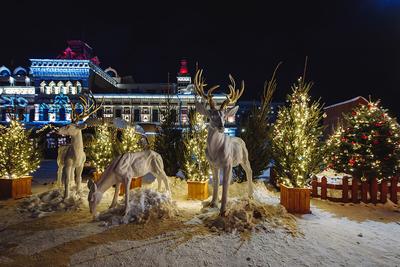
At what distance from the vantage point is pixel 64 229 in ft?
17.9

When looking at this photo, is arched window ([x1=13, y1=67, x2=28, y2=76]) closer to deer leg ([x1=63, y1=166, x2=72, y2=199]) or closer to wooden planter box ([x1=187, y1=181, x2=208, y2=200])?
deer leg ([x1=63, y1=166, x2=72, y2=199])

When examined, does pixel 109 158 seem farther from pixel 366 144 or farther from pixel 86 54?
pixel 86 54

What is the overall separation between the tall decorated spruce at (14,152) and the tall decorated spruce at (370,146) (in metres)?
10.4

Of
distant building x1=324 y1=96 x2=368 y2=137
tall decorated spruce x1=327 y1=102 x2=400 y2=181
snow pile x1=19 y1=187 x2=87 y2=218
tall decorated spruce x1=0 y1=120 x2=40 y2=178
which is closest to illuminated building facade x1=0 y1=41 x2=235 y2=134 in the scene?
distant building x1=324 y1=96 x2=368 y2=137

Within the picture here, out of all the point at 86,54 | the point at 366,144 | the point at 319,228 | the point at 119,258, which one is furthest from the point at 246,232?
the point at 86,54

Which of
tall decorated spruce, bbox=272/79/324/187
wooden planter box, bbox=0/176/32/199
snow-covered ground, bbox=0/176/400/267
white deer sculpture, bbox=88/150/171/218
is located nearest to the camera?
snow-covered ground, bbox=0/176/400/267

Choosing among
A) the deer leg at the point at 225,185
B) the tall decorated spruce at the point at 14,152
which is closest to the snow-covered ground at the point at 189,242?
the deer leg at the point at 225,185

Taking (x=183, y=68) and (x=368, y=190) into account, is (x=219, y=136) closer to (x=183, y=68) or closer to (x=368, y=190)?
(x=368, y=190)

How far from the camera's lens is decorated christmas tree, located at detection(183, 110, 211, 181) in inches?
335

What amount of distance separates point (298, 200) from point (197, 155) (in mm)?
3391

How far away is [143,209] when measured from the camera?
20.0 feet

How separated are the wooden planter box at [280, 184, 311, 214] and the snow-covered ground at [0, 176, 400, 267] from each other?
1.08 feet

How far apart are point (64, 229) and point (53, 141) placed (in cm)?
2625

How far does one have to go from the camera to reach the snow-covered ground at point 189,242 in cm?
425
